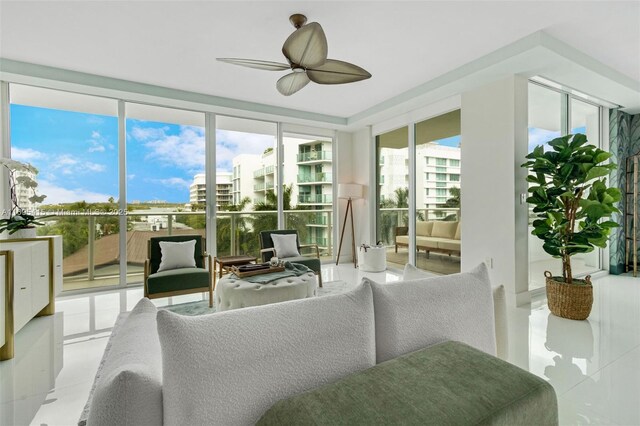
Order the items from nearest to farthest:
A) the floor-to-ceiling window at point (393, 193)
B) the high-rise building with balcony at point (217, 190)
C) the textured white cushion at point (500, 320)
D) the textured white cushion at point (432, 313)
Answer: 1. the textured white cushion at point (432, 313)
2. the textured white cushion at point (500, 320)
3. the high-rise building with balcony at point (217, 190)
4. the floor-to-ceiling window at point (393, 193)

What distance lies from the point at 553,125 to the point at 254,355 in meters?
5.07

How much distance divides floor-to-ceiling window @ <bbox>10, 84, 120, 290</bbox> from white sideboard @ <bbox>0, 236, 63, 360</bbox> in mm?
954

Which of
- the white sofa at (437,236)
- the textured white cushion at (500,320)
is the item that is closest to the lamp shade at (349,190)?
the white sofa at (437,236)

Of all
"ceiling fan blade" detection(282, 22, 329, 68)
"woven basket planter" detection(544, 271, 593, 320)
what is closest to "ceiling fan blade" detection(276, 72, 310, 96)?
"ceiling fan blade" detection(282, 22, 329, 68)

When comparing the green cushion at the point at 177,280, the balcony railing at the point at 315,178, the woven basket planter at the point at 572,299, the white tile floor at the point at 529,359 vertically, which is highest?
the balcony railing at the point at 315,178

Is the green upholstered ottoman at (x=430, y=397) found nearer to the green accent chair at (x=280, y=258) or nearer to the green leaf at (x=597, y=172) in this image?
the green leaf at (x=597, y=172)

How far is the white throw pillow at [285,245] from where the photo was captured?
15.0 feet

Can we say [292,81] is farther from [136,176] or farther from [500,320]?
[136,176]

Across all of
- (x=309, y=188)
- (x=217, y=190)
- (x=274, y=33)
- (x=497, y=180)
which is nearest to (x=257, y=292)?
(x=274, y=33)

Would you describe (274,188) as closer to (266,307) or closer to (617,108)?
(266,307)

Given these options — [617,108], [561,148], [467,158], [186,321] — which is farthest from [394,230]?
[186,321]

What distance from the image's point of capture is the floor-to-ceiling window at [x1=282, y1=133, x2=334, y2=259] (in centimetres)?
604

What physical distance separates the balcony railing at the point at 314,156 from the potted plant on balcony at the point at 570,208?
3725 mm

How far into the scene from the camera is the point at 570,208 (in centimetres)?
338
